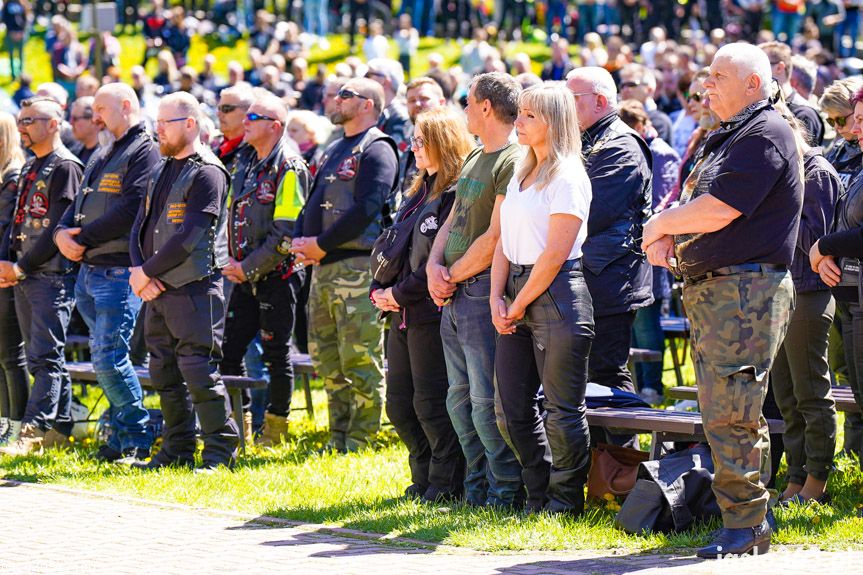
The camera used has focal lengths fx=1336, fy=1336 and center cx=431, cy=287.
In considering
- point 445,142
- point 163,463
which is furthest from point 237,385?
point 445,142

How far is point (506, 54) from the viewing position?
33.0 meters

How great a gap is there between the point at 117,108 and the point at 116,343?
1.59 metres

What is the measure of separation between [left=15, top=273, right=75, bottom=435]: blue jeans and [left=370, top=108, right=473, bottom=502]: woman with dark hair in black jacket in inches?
120

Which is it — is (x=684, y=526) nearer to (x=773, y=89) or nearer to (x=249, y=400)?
(x=773, y=89)

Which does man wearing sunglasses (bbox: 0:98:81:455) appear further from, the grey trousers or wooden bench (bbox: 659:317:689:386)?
the grey trousers

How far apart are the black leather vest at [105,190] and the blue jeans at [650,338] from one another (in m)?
3.82

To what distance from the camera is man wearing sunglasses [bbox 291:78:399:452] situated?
8750mm

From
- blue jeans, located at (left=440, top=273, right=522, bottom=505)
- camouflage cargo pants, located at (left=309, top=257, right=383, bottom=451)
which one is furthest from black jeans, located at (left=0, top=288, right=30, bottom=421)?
blue jeans, located at (left=440, top=273, right=522, bottom=505)

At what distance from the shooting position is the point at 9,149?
32.6 feet

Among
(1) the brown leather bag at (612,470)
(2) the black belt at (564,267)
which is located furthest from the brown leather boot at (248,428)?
(2) the black belt at (564,267)

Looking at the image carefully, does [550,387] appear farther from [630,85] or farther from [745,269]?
[630,85]

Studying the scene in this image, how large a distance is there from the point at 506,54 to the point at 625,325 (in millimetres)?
26426

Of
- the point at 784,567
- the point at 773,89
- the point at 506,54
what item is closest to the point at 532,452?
the point at 784,567

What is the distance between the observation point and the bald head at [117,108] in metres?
9.02
